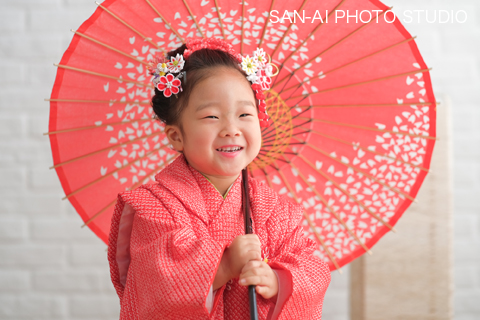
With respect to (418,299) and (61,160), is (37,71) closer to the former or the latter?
(61,160)

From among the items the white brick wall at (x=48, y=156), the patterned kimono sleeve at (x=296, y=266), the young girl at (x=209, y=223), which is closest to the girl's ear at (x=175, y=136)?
the young girl at (x=209, y=223)

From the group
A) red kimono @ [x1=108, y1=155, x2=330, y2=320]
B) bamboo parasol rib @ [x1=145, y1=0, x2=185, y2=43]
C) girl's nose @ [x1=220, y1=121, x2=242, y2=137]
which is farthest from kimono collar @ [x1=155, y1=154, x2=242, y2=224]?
bamboo parasol rib @ [x1=145, y1=0, x2=185, y2=43]

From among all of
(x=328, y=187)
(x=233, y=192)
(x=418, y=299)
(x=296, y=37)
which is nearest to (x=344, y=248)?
(x=328, y=187)

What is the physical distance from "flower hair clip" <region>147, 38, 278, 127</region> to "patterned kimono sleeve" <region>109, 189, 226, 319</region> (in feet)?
0.81

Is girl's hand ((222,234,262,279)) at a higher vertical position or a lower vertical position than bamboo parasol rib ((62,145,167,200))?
lower

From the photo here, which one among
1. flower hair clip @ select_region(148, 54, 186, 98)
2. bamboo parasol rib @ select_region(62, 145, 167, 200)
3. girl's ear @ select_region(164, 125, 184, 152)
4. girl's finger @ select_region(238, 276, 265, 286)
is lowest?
girl's finger @ select_region(238, 276, 265, 286)

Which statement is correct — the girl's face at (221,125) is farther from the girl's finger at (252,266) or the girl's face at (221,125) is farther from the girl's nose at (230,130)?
the girl's finger at (252,266)

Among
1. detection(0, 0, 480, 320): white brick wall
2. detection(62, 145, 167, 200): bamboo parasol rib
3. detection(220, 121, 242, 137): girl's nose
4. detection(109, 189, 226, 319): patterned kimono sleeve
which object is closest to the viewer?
detection(109, 189, 226, 319): patterned kimono sleeve

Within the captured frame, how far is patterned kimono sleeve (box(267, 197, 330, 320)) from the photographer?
913mm

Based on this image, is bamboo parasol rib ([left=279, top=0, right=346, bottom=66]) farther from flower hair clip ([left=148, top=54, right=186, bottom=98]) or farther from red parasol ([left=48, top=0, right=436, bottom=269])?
flower hair clip ([left=148, top=54, right=186, bottom=98])

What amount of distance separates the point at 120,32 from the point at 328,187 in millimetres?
588

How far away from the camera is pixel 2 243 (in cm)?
186

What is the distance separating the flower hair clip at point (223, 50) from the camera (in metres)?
1.00

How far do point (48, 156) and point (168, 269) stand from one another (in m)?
1.20
